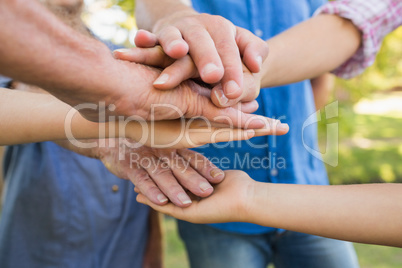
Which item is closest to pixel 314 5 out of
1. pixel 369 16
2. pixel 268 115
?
pixel 369 16

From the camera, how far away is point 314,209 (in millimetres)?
1024

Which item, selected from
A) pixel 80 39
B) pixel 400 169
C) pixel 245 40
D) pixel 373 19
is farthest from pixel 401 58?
pixel 80 39

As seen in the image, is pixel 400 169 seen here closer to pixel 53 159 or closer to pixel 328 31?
pixel 328 31

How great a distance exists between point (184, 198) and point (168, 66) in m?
0.37

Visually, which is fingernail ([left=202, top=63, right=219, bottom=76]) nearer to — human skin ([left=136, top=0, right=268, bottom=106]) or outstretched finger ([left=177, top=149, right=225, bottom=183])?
human skin ([left=136, top=0, right=268, bottom=106])

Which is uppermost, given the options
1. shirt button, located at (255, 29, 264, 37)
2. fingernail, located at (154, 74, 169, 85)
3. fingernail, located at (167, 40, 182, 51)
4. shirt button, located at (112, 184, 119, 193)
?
shirt button, located at (255, 29, 264, 37)

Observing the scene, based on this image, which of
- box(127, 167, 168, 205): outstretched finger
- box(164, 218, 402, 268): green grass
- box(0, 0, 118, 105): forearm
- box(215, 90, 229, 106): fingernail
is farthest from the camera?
box(164, 218, 402, 268): green grass

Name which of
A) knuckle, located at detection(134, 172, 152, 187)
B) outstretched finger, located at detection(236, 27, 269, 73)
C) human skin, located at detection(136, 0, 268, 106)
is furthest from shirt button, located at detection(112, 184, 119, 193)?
outstretched finger, located at detection(236, 27, 269, 73)

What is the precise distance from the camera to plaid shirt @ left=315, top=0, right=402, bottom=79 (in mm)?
1501

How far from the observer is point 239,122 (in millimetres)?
1050

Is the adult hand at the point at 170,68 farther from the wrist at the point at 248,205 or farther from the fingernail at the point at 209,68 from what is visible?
the wrist at the point at 248,205

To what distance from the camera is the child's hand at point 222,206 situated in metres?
1.07

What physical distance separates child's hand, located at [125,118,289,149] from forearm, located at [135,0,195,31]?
17.8 inches

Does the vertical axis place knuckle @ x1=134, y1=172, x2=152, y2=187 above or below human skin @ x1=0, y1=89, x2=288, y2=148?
below
